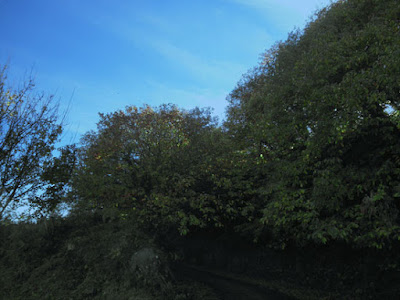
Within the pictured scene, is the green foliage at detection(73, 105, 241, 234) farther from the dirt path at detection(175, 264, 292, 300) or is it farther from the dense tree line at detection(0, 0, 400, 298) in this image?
the dirt path at detection(175, 264, 292, 300)

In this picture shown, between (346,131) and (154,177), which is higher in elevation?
(346,131)

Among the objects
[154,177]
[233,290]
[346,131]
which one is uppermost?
[346,131]

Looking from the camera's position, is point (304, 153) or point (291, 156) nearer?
point (304, 153)

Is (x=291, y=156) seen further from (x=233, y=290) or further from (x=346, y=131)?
(x=233, y=290)

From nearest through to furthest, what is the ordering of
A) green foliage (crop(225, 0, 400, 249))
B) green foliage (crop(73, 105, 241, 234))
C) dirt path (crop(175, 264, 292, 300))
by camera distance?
1. green foliage (crop(225, 0, 400, 249))
2. dirt path (crop(175, 264, 292, 300))
3. green foliage (crop(73, 105, 241, 234))

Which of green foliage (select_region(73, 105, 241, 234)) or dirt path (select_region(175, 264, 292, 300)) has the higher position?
green foliage (select_region(73, 105, 241, 234))

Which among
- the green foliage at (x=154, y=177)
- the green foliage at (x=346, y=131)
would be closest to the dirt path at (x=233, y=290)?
the green foliage at (x=154, y=177)

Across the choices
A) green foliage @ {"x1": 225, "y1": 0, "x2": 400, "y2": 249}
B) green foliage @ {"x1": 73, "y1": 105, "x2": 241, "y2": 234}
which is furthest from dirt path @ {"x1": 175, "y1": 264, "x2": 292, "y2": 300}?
green foliage @ {"x1": 225, "y1": 0, "x2": 400, "y2": 249}

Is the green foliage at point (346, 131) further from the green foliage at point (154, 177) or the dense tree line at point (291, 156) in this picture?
the green foliage at point (154, 177)

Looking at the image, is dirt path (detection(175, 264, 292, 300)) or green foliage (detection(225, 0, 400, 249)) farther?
dirt path (detection(175, 264, 292, 300))

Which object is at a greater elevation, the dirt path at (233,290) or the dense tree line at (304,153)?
the dense tree line at (304,153)

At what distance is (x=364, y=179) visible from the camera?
497 inches

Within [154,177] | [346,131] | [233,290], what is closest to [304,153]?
[346,131]

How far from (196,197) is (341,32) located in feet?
38.9
